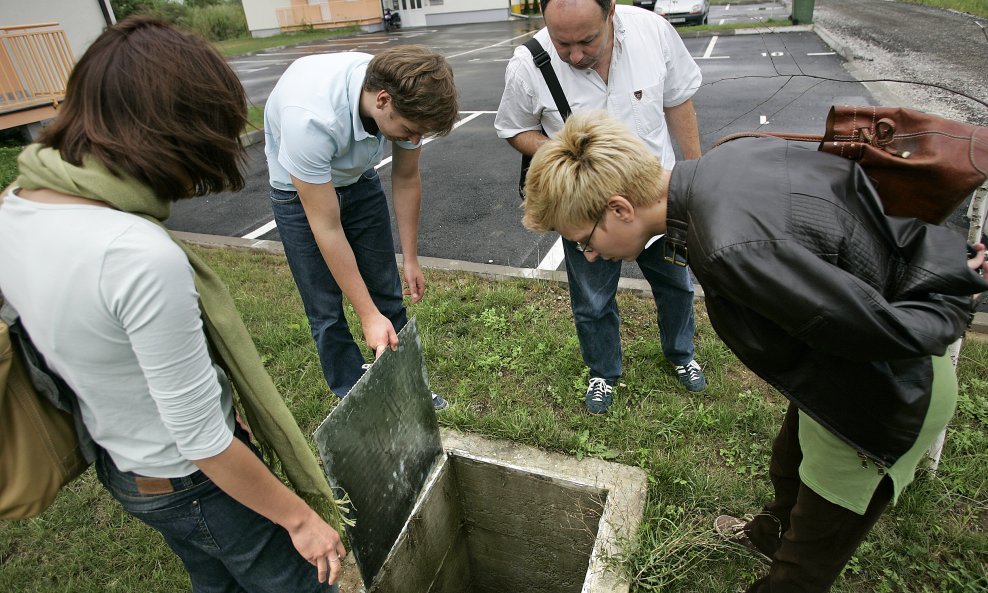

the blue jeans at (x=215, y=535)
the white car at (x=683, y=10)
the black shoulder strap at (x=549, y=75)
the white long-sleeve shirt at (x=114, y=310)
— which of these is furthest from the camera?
the white car at (x=683, y=10)

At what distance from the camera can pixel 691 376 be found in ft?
9.82

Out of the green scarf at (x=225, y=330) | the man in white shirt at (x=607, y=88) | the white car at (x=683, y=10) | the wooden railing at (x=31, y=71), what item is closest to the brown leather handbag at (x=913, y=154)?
the man in white shirt at (x=607, y=88)

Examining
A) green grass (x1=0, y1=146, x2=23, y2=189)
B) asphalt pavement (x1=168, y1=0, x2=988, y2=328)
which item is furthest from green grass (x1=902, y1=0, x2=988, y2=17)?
green grass (x1=0, y1=146, x2=23, y2=189)

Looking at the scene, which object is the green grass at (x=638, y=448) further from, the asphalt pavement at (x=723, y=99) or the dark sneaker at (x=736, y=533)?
the asphalt pavement at (x=723, y=99)

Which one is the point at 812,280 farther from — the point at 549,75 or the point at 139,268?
the point at 549,75

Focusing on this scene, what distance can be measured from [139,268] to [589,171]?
1054 millimetres

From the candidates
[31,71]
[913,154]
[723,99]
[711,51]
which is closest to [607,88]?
[913,154]

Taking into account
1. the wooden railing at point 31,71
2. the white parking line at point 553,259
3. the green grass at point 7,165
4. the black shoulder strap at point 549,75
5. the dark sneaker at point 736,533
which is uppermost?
the black shoulder strap at point 549,75

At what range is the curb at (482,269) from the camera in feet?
12.2

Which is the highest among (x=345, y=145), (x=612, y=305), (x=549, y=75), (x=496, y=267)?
(x=549, y=75)

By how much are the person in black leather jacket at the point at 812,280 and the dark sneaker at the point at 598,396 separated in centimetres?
117

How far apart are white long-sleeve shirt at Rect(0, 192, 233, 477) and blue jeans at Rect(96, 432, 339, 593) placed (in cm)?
24

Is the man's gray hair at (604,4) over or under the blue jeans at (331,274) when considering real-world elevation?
over

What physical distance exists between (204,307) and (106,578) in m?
1.89
